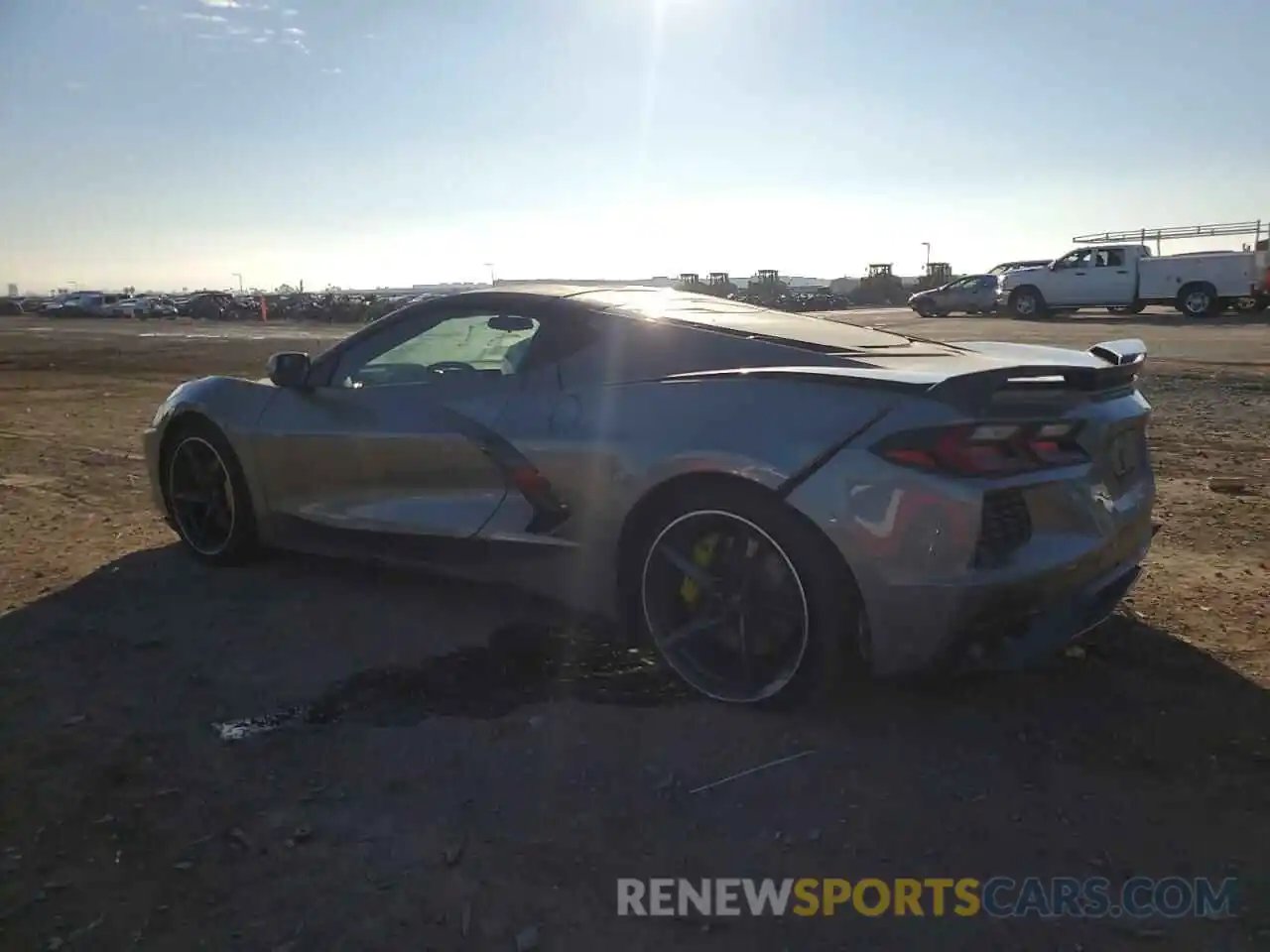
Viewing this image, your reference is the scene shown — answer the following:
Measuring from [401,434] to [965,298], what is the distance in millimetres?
32976

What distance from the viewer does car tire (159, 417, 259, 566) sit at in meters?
4.79

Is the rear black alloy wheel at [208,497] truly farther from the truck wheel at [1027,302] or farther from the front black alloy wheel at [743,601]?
the truck wheel at [1027,302]

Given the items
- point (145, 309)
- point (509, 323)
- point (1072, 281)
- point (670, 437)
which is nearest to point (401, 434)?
point (509, 323)

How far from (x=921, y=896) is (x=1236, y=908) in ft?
2.24

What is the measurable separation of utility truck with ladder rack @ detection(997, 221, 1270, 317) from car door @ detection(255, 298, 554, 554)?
27.9 metres

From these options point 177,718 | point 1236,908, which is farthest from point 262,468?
point 1236,908

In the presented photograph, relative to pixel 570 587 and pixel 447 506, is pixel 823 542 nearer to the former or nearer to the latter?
pixel 570 587

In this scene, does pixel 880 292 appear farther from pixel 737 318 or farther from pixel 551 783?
pixel 551 783

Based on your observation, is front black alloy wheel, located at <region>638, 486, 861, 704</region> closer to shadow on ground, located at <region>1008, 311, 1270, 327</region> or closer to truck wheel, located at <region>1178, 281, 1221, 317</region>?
shadow on ground, located at <region>1008, 311, 1270, 327</region>

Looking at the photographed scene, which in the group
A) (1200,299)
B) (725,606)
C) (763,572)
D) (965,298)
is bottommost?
(725,606)

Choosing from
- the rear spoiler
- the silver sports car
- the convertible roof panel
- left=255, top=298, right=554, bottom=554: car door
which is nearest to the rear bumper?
the silver sports car

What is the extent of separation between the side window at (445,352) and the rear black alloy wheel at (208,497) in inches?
29.2

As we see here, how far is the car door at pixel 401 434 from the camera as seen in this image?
3959 mm

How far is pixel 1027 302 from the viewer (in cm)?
3061
